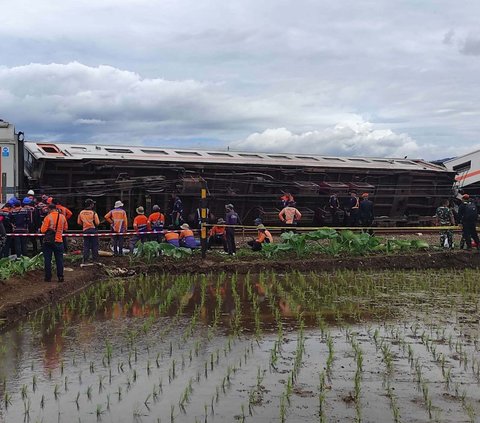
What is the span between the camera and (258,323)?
8.49m

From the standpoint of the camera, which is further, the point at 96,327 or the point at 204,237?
the point at 204,237

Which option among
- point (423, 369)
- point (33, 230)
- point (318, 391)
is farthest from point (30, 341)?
point (33, 230)

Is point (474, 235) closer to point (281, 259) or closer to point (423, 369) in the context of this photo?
point (281, 259)

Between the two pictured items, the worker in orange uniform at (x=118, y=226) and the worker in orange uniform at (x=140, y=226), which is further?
the worker in orange uniform at (x=140, y=226)

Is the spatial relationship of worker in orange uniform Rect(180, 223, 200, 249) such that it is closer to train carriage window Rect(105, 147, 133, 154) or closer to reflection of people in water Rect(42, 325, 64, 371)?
train carriage window Rect(105, 147, 133, 154)

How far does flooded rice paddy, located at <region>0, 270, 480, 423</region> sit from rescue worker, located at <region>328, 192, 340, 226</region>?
37.2 feet

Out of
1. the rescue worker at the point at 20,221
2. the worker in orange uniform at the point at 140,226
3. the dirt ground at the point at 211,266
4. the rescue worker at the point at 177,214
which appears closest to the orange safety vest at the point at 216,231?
the worker in orange uniform at the point at 140,226

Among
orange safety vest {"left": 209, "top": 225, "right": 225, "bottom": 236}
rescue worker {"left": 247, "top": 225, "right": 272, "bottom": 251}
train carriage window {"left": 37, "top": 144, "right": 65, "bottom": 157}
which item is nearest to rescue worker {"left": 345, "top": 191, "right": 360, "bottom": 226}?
rescue worker {"left": 247, "top": 225, "right": 272, "bottom": 251}

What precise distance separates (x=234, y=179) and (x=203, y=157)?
4.10 ft

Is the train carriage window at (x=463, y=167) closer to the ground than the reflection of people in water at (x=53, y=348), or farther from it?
farther from it

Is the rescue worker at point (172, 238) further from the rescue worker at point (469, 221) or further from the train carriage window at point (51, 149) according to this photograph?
the rescue worker at point (469, 221)

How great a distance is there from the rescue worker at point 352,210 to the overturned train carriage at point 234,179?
55 centimetres

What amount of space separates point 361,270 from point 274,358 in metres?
8.69

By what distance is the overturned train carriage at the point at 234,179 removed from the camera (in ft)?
64.3
